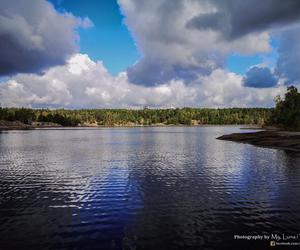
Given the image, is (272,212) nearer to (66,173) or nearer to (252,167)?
(252,167)

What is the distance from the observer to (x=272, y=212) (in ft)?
83.8

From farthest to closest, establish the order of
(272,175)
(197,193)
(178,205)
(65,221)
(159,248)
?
(272,175)
(197,193)
(178,205)
(65,221)
(159,248)

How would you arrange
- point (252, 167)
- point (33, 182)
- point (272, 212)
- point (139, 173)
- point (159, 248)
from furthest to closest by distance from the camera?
point (252, 167) < point (139, 173) < point (33, 182) < point (272, 212) < point (159, 248)

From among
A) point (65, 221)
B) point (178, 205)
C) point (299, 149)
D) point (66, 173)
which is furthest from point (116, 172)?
point (299, 149)

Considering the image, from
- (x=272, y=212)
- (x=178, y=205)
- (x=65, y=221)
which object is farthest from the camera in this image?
(x=178, y=205)

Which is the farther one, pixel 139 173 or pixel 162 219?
pixel 139 173

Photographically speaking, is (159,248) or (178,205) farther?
(178,205)

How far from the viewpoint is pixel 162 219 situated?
23.9 meters

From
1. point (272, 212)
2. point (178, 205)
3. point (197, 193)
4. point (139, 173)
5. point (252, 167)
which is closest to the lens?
point (272, 212)

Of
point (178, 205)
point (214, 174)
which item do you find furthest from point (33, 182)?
point (214, 174)

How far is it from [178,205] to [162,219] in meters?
4.29

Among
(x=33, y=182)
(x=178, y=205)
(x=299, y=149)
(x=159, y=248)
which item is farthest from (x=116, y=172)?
(x=299, y=149)

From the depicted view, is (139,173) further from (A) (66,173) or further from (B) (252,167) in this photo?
(B) (252,167)

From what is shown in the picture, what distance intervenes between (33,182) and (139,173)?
14463 mm
